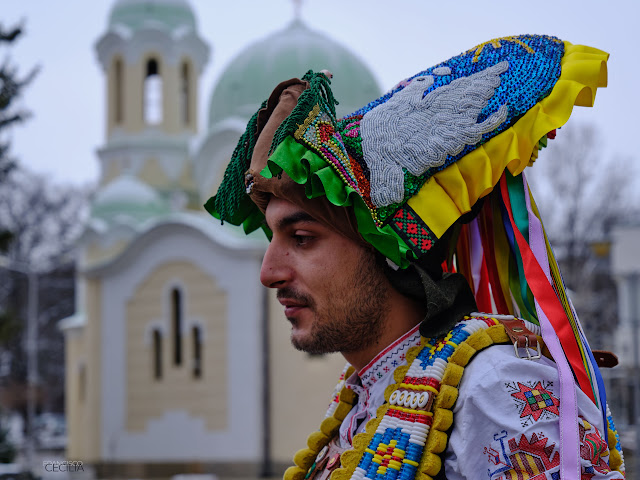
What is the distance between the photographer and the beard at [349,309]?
2.38 m

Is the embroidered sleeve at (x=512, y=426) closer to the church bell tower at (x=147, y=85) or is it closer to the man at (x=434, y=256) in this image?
the man at (x=434, y=256)

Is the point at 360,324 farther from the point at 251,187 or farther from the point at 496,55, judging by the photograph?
the point at 496,55

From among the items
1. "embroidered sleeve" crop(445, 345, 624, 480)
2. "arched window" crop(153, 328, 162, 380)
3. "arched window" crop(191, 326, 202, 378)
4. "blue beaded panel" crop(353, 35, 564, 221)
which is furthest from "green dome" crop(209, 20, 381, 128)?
"embroidered sleeve" crop(445, 345, 624, 480)

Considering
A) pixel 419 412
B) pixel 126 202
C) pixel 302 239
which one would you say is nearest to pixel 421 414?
pixel 419 412

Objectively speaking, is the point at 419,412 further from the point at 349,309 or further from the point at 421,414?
the point at 349,309

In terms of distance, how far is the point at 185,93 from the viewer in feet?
80.9

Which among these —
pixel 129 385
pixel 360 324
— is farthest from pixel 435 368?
pixel 129 385

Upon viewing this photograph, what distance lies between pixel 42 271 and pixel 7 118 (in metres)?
20.7

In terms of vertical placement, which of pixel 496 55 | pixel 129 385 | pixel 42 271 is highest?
pixel 42 271

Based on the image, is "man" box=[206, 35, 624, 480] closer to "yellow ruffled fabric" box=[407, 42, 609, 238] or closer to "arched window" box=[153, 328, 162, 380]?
"yellow ruffled fabric" box=[407, 42, 609, 238]

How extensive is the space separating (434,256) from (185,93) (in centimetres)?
2288

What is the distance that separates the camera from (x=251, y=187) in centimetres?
252

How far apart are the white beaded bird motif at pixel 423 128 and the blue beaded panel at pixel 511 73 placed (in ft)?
0.06

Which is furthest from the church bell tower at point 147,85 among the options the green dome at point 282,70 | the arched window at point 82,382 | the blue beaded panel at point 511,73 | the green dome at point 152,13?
the blue beaded panel at point 511,73
